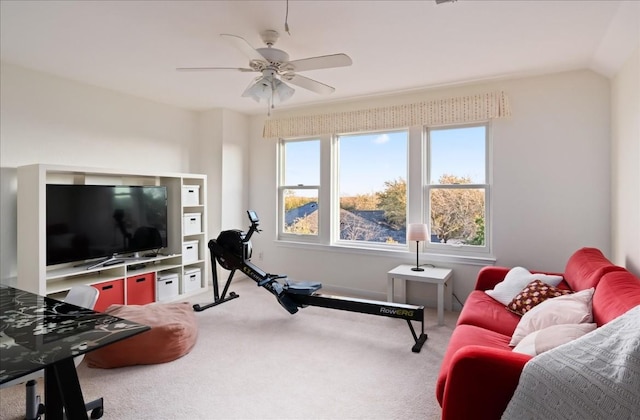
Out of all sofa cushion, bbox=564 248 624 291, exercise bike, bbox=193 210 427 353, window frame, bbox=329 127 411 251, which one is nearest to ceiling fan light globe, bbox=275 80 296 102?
exercise bike, bbox=193 210 427 353

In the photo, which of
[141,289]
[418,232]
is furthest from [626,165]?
[141,289]

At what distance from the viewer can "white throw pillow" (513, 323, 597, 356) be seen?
1.50 meters

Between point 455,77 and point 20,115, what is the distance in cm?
426

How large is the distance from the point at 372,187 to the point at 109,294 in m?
3.19

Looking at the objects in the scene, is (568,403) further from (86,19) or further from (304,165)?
(304,165)

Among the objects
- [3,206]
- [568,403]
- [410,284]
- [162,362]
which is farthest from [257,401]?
[3,206]

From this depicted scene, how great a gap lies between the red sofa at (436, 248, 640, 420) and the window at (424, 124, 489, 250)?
3.67 ft

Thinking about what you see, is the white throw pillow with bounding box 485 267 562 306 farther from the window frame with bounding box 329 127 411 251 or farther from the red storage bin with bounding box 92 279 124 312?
the red storage bin with bounding box 92 279 124 312

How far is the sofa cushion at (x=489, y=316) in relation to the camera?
7.47 feet

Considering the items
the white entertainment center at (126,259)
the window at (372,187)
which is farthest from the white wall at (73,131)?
the window at (372,187)

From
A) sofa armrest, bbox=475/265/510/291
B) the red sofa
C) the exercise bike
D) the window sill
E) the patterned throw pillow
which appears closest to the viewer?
the red sofa

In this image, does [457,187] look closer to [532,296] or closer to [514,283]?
[514,283]

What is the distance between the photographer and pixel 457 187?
12.7 feet

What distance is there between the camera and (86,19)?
7.76 ft
